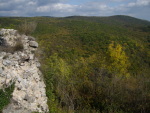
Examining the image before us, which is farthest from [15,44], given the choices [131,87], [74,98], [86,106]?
[131,87]

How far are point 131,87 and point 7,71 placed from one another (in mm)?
6285

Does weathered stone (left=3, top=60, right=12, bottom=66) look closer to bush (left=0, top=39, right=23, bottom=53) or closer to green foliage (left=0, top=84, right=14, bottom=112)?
bush (left=0, top=39, right=23, bottom=53)

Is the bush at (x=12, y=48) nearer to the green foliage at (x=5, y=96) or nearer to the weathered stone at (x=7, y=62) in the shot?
the weathered stone at (x=7, y=62)

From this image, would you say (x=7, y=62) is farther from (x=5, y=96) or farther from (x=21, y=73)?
(x=5, y=96)

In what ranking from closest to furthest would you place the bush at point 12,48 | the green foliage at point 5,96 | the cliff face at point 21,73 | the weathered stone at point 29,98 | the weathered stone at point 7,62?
the green foliage at point 5,96 → the cliff face at point 21,73 → the weathered stone at point 29,98 → the weathered stone at point 7,62 → the bush at point 12,48

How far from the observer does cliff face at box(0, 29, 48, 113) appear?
16.0 feet

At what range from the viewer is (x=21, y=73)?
5.55 meters

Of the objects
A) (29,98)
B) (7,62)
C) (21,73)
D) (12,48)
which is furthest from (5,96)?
(12,48)

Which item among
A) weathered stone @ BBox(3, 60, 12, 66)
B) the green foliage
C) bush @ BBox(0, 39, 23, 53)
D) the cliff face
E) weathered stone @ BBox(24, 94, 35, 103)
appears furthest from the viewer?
bush @ BBox(0, 39, 23, 53)

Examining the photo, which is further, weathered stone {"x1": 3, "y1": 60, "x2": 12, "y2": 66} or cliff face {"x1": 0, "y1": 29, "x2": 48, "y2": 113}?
weathered stone {"x1": 3, "y1": 60, "x2": 12, "y2": 66}

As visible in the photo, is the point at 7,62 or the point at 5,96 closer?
the point at 5,96

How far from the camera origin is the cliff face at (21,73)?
4.87m

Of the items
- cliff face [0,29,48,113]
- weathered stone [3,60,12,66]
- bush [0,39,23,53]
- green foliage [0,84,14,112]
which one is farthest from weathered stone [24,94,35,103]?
bush [0,39,23,53]

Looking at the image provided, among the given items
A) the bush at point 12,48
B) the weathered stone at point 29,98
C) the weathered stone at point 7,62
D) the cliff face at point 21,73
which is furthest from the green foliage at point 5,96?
the bush at point 12,48
